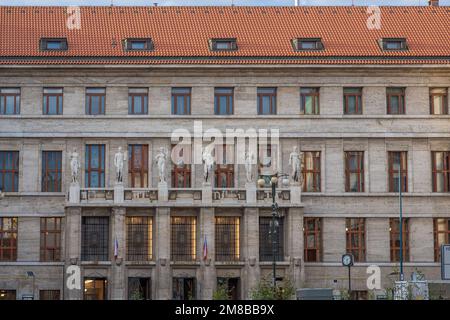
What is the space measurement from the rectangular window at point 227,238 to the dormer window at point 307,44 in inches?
424

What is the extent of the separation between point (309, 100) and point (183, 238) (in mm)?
10695

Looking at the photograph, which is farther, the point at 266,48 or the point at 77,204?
the point at 266,48

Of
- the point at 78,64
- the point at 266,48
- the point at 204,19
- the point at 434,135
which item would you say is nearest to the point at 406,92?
the point at 434,135

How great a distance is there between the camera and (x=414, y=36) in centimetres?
5384

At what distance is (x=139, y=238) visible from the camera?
1937 inches

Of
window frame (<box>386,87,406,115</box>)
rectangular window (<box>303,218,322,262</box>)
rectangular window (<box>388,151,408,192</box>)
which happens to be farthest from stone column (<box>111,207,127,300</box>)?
window frame (<box>386,87,406,115</box>)

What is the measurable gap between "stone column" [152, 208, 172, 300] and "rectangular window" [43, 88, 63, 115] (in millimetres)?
8427

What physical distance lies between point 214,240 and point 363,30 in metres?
15.9

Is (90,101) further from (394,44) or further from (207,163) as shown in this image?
(394,44)

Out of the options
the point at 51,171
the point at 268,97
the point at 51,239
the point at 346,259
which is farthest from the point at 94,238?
the point at 346,259

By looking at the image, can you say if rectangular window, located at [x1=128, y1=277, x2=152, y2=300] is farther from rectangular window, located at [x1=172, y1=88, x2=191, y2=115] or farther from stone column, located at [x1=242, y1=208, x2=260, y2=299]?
rectangular window, located at [x1=172, y1=88, x2=191, y2=115]
